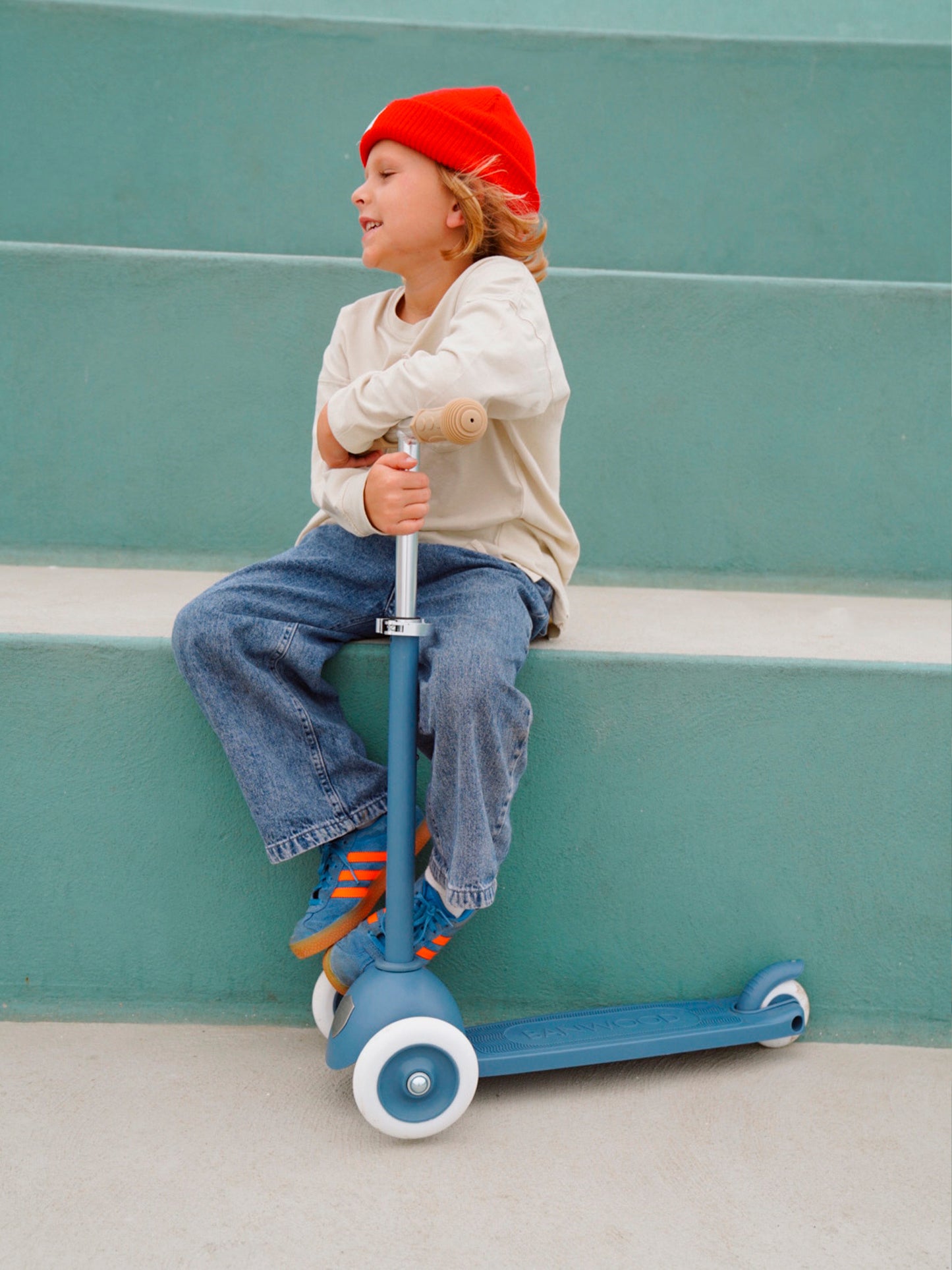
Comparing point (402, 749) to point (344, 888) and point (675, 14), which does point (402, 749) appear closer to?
point (344, 888)

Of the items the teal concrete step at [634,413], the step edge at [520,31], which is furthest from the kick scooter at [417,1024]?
the step edge at [520,31]

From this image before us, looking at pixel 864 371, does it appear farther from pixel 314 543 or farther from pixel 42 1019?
pixel 42 1019

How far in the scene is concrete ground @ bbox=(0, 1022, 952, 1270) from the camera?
35.2 inches

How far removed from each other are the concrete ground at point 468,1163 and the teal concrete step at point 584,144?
150 cm

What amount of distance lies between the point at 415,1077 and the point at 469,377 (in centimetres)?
62

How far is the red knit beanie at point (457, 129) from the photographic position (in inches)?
46.4

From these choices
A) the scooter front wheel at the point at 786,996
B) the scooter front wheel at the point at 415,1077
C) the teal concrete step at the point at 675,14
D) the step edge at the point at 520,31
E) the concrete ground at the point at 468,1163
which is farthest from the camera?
the teal concrete step at the point at 675,14

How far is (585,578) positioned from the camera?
1.80 m

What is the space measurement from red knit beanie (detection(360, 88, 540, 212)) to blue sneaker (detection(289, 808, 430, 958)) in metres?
0.67

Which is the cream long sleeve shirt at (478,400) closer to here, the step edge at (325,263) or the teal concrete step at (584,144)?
the step edge at (325,263)

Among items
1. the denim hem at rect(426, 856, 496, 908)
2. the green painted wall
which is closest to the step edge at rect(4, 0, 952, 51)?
the green painted wall

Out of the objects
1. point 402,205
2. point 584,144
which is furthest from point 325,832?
point 584,144

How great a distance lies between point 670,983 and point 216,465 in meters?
1.03

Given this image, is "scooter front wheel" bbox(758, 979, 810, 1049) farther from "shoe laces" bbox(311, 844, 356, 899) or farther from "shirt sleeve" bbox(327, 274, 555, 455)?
"shirt sleeve" bbox(327, 274, 555, 455)
